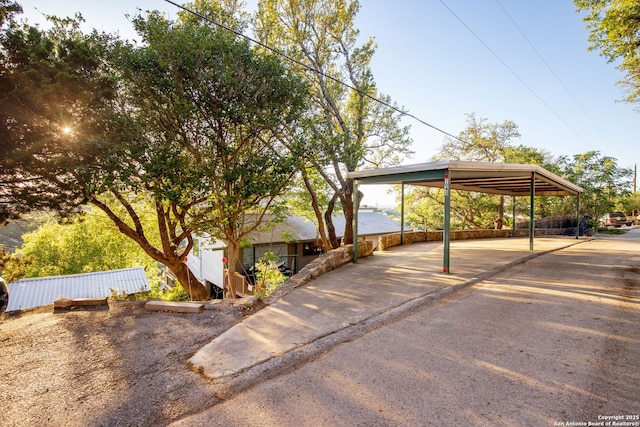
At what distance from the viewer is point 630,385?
260 centimetres

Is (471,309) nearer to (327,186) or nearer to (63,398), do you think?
(63,398)

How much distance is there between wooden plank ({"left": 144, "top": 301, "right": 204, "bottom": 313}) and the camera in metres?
4.82

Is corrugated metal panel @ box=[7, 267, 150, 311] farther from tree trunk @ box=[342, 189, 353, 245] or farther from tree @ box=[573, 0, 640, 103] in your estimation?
tree @ box=[573, 0, 640, 103]

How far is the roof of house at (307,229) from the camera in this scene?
1509 centimetres

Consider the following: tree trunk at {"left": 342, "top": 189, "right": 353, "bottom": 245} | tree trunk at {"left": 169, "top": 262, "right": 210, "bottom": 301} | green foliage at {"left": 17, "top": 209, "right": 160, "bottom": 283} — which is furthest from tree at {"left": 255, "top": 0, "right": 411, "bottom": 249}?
green foliage at {"left": 17, "top": 209, "right": 160, "bottom": 283}

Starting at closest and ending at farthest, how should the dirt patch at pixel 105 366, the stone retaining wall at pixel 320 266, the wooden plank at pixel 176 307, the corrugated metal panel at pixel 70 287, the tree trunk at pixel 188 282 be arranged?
the dirt patch at pixel 105 366, the wooden plank at pixel 176 307, the stone retaining wall at pixel 320 266, the tree trunk at pixel 188 282, the corrugated metal panel at pixel 70 287

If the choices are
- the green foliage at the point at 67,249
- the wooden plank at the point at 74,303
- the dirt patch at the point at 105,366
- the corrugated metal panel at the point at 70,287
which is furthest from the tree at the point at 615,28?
the green foliage at the point at 67,249

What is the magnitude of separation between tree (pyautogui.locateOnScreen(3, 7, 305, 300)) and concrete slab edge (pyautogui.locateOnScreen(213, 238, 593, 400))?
15.2 ft

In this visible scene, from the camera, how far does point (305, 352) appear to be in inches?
133

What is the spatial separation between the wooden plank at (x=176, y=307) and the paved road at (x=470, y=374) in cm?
241

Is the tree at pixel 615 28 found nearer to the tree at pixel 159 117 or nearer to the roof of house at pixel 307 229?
the tree at pixel 159 117

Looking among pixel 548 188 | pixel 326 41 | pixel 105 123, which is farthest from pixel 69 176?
pixel 548 188

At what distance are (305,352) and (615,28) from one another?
1176 cm

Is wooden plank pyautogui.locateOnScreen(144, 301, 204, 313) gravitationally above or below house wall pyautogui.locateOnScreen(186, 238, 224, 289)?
above
